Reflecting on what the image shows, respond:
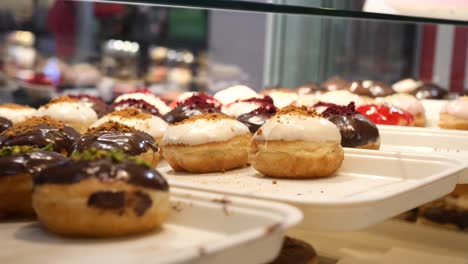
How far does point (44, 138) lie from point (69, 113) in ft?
2.40

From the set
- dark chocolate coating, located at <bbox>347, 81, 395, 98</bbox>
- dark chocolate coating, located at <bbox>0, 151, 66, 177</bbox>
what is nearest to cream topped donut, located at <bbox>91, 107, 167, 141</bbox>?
dark chocolate coating, located at <bbox>0, 151, 66, 177</bbox>

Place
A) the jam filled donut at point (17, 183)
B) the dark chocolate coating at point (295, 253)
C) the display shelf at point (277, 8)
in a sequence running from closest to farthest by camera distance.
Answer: the jam filled donut at point (17, 183) < the display shelf at point (277, 8) < the dark chocolate coating at point (295, 253)

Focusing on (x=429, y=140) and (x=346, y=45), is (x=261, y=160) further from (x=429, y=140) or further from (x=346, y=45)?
(x=346, y=45)

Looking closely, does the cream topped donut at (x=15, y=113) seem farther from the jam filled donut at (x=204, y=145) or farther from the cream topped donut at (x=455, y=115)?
the cream topped donut at (x=455, y=115)

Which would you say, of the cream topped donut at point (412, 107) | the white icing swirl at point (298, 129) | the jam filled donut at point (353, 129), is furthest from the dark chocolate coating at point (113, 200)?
the cream topped donut at point (412, 107)

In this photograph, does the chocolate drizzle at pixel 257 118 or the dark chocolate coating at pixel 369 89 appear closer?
the chocolate drizzle at pixel 257 118

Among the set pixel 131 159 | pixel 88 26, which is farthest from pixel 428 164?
pixel 88 26

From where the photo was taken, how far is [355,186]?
6.60ft

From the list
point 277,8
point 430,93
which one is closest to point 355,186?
point 277,8

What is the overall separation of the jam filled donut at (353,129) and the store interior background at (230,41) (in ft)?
7.62

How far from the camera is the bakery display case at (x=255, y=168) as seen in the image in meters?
1.28

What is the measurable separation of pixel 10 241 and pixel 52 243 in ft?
0.28

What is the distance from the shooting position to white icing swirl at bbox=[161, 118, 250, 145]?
6.98 feet

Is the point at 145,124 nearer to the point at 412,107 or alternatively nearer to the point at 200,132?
the point at 200,132
